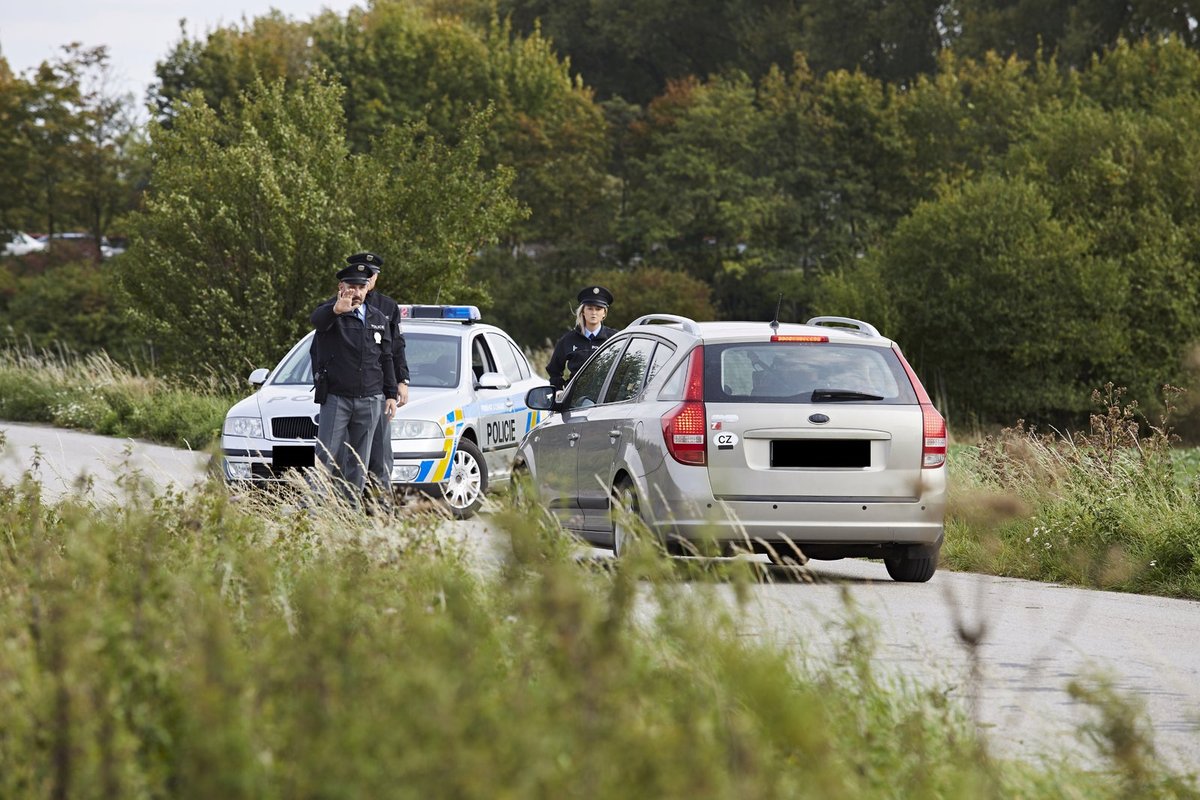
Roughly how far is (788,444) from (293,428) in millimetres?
5522

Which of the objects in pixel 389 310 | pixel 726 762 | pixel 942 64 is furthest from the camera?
pixel 942 64

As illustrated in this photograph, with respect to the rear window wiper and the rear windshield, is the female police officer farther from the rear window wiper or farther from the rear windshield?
the rear window wiper

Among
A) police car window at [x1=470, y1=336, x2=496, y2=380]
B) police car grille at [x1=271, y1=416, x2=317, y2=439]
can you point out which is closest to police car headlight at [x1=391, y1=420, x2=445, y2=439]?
police car grille at [x1=271, y1=416, x2=317, y2=439]

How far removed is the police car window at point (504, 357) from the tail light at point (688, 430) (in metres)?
6.22

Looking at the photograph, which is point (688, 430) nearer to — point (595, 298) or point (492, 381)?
point (595, 298)

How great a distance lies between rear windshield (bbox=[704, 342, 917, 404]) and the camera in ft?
34.0

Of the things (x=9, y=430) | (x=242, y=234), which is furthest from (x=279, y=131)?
(x=9, y=430)

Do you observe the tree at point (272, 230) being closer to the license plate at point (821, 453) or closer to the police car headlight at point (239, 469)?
the police car headlight at point (239, 469)

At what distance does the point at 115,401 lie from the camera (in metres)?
26.1

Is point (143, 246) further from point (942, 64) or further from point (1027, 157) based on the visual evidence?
point (942, 64)

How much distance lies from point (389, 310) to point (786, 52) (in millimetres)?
57150

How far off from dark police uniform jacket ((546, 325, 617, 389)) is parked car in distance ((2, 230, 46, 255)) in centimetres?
5131

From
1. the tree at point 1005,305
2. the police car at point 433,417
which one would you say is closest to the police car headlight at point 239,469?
the police car at point 433,417

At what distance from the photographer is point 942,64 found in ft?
199
